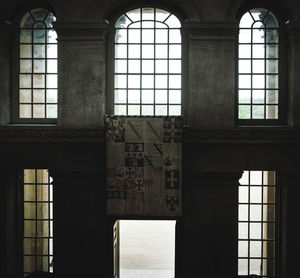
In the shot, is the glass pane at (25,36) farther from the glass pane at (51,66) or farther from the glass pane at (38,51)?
the glass pane at (51,66)

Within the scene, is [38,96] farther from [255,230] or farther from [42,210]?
[255,230]

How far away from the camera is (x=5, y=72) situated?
11539 mm

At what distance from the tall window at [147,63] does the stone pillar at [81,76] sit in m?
0.60

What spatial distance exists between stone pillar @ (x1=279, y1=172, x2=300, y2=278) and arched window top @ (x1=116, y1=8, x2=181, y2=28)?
5.31m

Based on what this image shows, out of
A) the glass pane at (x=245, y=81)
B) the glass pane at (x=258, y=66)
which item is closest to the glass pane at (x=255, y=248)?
the glass pane at (x=245, y=81)

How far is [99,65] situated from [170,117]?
241cm

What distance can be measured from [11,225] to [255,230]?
23.1 ft

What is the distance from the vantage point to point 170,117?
10.9m

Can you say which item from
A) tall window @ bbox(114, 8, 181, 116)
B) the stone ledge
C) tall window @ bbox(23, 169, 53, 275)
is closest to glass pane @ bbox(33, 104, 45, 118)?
the stone ledge

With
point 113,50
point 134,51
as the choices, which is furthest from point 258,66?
point 113,50

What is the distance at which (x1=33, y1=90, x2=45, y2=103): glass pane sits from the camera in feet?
38.6

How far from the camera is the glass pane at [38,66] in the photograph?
462 inches

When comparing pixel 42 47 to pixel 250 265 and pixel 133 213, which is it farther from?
pixel 250 265

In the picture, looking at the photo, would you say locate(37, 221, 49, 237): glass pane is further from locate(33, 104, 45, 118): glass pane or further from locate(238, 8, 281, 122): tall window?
locate(238, 8, 281, 122): tall window
